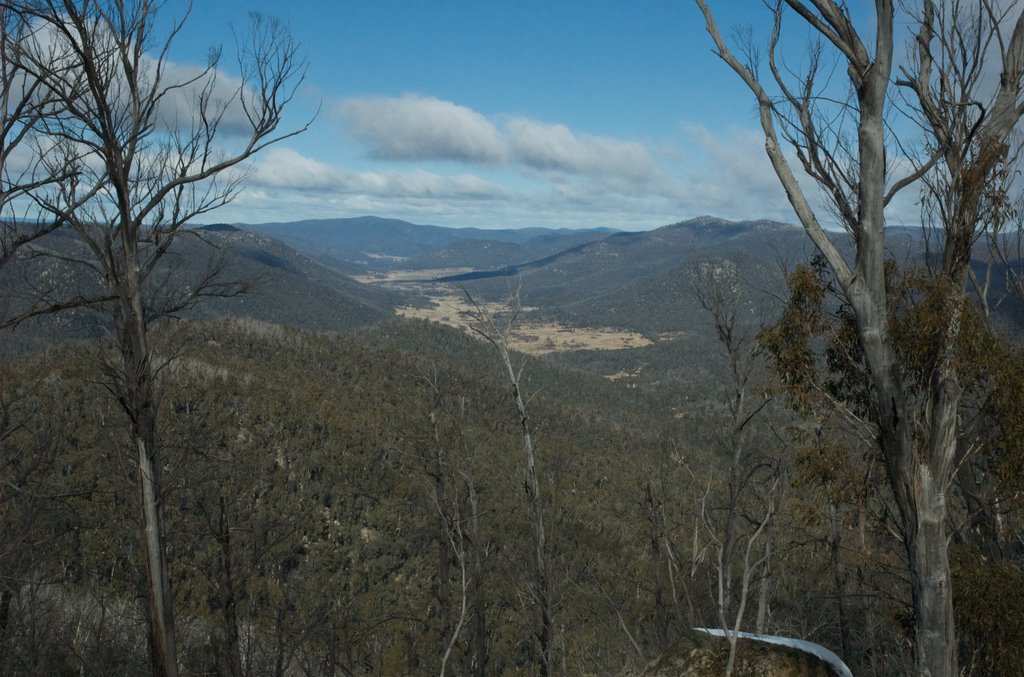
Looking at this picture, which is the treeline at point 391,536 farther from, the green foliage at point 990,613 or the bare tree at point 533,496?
the bare tree at point 533,496

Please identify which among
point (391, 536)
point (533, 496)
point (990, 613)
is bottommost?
point (391, 536)

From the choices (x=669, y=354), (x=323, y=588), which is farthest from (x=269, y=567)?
(x=669, y=354)

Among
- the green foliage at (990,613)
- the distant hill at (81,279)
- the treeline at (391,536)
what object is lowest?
the treeline at (391,536)

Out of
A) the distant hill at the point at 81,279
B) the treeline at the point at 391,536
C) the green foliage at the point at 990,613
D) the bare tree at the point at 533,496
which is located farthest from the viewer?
the bare tree at the point at 533,496

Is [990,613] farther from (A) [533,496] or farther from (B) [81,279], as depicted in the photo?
(B) [81,279]

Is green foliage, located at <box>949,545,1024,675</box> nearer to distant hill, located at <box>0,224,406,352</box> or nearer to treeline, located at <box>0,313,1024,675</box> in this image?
treeline, located at <box>0,313,1024,675</box>

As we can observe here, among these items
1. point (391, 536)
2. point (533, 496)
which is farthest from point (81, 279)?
point (391, 536)

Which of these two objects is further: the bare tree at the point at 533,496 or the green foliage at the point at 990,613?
the bare tree at the point at 533,496

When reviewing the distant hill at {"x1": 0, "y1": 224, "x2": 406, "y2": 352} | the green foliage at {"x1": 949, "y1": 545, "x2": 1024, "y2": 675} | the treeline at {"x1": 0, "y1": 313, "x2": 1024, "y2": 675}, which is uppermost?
the distant hill at {"x1": 0, "y1": 224, "x2": 406, "y2": 352}

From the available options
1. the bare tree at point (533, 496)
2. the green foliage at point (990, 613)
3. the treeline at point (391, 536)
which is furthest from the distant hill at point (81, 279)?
the green foliage at point (990, 613)

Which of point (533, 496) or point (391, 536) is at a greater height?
point (533, 496)

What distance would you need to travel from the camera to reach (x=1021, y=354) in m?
7.73

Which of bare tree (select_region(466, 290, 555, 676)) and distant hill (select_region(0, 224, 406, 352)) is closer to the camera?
distant hill (select_region(0, 224, 406, 352))

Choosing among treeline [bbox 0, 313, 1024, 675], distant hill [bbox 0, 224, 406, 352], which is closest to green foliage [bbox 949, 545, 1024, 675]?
treeline [bbox 0, 313, 1024, 675]
